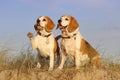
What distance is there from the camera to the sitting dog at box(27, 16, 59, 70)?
8.70 meters

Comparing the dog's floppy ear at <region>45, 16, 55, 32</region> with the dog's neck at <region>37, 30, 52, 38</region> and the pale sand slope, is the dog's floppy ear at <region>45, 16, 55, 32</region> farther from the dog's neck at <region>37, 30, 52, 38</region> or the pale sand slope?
the pale sand slope

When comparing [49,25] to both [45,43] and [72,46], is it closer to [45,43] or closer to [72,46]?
[45,43]

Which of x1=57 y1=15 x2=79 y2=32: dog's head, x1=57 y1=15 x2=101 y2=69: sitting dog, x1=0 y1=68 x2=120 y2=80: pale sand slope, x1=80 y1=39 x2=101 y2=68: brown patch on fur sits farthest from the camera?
x1=80 y1=39 x2=101 y2=68: brown patch on fur

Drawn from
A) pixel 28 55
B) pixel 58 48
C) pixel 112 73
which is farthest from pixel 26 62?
pixel 112 73

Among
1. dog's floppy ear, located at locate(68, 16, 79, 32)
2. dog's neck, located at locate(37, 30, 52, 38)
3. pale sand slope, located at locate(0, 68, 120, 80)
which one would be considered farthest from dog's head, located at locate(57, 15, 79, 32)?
pale sand slope, located at locate(0, 68, 120, 80)

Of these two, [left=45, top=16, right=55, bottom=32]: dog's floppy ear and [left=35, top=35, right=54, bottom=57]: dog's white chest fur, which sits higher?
[left=45, top=16, right=55, bottom=32]: dog's floppy ear

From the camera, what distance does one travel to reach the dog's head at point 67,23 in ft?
28.0

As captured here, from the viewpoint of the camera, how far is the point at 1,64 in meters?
8.64

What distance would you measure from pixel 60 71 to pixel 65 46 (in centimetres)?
75

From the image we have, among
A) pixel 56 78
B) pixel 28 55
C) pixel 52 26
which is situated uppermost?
pixel 52 26

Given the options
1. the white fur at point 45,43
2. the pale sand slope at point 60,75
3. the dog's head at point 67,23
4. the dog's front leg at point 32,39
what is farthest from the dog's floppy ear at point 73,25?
the pale sand slope at point 60,75

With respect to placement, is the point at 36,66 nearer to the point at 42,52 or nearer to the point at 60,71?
the point at 42,52

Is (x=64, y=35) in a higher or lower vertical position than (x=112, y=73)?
higher

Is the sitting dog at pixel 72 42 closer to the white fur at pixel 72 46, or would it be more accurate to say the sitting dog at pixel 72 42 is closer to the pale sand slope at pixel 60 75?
the white fur at pixel 72 46
